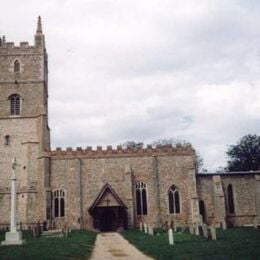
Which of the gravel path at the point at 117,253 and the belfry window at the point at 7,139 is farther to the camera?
the belfry window at the point at 7,139

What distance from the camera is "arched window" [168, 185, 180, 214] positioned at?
39.6m

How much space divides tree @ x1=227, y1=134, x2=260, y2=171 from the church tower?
34476 millimetres

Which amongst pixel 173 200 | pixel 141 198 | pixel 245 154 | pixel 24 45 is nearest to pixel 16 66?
pixel 24 45

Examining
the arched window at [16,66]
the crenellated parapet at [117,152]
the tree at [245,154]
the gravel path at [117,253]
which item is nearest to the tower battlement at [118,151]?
the crenellated parapet at [117,152]

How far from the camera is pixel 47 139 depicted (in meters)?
43.2

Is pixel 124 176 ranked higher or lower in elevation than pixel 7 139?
lower

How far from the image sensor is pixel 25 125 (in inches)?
1626

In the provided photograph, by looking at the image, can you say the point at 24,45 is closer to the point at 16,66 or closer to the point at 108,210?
the point at 16,66

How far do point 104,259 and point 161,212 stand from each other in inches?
988

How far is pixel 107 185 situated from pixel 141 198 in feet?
11.4

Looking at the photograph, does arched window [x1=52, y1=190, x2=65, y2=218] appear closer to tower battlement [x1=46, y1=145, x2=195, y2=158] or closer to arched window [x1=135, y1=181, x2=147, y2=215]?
tower battlement [x1=46, y1=145, x2=195, y2=158]

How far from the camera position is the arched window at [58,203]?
128ft

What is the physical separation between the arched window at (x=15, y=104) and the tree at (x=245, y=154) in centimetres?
3721

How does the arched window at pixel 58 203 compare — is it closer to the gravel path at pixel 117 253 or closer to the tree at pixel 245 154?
the gravel path at pixel 117 253
